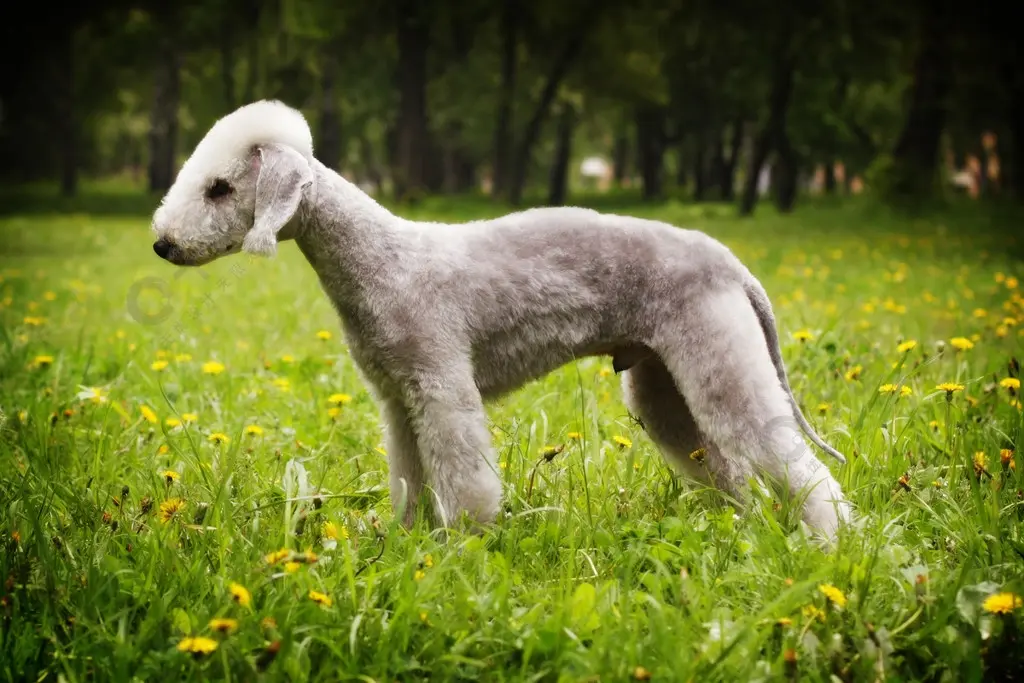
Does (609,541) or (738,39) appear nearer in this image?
(609,541)

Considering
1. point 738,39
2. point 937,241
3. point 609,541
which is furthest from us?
point 738,39

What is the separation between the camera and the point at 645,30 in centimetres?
2233

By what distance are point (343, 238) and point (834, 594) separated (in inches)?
69.2

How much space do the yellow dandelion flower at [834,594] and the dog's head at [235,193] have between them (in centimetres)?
177

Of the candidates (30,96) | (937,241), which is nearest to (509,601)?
(937,241)

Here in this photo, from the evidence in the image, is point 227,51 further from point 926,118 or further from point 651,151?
point 926,118

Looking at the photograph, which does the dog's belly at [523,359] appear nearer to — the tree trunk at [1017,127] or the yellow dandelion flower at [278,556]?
the yellow dandelion flower at [278,556]

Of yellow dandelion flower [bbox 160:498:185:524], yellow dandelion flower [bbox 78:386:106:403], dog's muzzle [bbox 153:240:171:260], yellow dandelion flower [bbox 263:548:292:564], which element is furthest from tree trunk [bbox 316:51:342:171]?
yellow dandelion flower [bbox 263:548:292:564]

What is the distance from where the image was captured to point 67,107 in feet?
84.8

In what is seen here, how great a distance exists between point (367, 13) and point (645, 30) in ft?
23.4

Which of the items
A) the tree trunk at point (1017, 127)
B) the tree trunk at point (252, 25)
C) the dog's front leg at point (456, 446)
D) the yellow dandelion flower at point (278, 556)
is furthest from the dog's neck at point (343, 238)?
the tree trunk at point (252, 25)

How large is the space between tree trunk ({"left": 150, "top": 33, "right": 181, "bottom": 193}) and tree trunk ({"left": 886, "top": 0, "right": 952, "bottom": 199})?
66.5ft

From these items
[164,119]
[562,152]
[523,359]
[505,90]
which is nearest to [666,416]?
[523,359]

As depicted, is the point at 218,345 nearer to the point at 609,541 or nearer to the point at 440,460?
the point at 440,460
